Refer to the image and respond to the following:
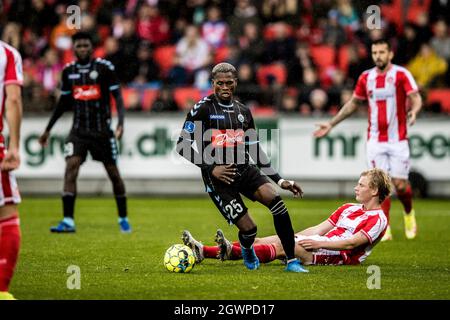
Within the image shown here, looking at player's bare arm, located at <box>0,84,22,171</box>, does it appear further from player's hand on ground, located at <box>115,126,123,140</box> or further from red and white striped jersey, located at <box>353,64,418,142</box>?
red and white striped jersey, located at <box>353,64,418,142</box>

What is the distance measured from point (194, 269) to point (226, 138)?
1.29m

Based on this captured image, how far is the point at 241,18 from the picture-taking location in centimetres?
2091

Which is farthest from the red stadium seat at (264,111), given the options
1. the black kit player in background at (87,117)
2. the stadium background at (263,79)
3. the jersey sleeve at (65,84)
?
the jersey sleeve at (65,84)

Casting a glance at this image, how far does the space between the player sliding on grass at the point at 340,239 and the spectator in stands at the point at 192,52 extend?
1166 centimetres

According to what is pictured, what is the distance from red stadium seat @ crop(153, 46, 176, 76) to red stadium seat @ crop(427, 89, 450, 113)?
6.09 metres

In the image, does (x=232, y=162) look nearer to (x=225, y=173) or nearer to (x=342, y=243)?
(x=225, y=173)

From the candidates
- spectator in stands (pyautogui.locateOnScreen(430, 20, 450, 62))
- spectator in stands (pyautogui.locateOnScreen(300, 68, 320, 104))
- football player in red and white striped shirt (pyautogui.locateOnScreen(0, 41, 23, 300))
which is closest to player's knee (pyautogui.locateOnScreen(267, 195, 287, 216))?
football player in red and white striped shirt (pyautogui.locateOnScreen(0, 41, 23, 300))

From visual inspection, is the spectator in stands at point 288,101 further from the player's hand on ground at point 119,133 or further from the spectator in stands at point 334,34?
the player's hand on ground at point 119,133

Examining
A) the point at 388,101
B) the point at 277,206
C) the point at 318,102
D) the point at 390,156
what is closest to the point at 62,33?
the point at 318,102

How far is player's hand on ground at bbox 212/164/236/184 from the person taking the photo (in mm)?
8469

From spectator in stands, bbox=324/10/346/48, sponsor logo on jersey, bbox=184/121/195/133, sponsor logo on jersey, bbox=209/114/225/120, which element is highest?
spectator in stands, bbox=324/10/346/48

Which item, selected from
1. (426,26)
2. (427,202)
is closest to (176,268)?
(427,202)

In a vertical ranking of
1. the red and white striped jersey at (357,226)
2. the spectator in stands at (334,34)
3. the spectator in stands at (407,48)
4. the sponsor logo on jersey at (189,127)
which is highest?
the spectator in stands at (334,34)

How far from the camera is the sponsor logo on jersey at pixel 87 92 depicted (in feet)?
42.2
